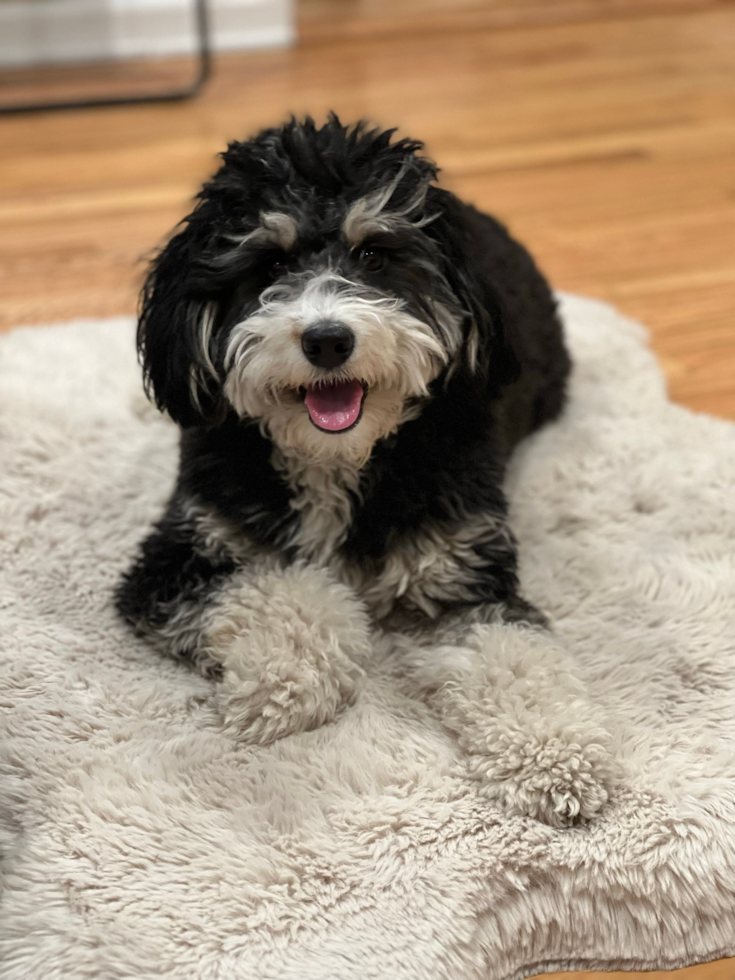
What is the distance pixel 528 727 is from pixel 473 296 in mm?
595

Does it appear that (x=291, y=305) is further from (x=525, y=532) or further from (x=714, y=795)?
(x=714, y=795)

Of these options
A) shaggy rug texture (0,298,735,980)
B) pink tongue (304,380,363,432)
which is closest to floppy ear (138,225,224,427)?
pink tongue (304,380,363,432)

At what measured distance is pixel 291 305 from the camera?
4.30ft

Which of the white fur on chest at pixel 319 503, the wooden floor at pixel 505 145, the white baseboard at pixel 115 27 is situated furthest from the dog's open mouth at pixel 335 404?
the white baseboard at pixel 115 27

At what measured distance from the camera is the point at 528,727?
4.28 feet

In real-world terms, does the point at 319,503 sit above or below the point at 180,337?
below

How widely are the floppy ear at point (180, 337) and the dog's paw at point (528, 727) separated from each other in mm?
522

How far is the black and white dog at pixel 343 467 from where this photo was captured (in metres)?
1.32

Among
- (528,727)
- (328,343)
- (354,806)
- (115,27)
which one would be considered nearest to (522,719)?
(528,727)

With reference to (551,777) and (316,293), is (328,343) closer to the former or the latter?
(316,293)

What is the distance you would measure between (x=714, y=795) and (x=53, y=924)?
0.84 metres

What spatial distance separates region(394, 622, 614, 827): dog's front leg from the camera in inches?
50.2

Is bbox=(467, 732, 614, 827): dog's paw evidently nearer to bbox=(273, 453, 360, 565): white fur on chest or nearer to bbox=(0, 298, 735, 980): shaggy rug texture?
bbox=(0, 298, 735, 980): shaggy rug texture

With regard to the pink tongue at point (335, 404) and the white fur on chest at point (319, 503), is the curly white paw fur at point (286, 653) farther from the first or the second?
the pink tongue at point (335, 404)
